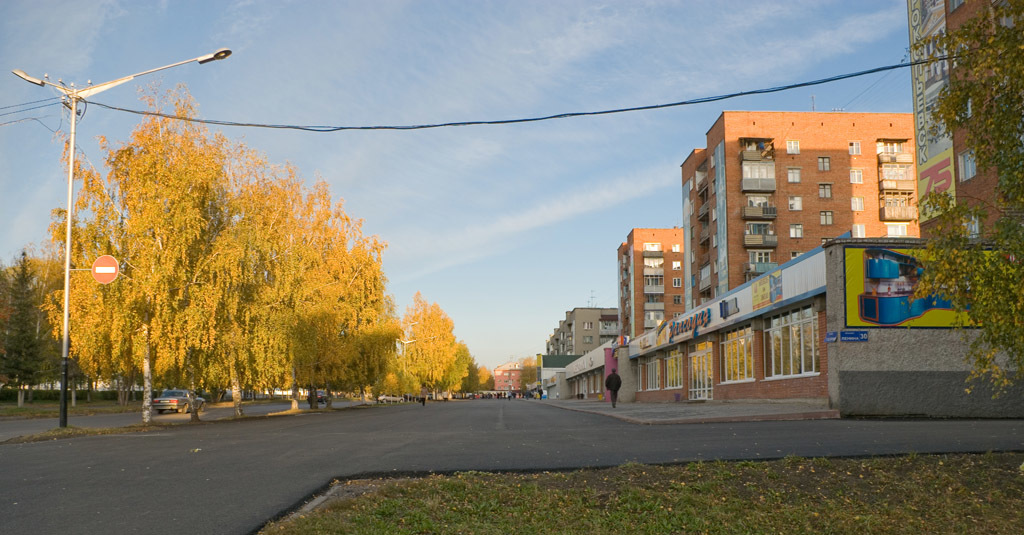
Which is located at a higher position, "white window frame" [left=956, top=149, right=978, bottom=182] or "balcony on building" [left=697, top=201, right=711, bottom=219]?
"balcony on building" [left=697, top=201, right=711, bottom=219]

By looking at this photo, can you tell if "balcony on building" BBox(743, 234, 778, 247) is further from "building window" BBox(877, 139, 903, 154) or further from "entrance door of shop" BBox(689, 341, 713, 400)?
"entrance door of shop" BBox(689, 341, 713, 400)

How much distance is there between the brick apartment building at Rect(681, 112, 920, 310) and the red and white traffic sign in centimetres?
4739

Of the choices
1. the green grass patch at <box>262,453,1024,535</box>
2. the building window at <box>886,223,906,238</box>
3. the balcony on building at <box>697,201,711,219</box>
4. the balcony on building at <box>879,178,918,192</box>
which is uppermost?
the balcony on building at <box>879,178,918,192</box>

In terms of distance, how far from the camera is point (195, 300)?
23.8m

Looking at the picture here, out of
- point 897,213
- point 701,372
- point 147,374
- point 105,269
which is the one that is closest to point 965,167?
point 701,372

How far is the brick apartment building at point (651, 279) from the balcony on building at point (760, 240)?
123 ft

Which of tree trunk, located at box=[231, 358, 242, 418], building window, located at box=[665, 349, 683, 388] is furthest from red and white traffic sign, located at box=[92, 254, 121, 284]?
building window, located at box=[665, 349, 683, 388]

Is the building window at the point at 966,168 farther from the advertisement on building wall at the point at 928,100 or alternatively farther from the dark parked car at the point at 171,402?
the dark parked car at the point at 171,402

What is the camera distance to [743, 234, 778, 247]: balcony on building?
2349 inches

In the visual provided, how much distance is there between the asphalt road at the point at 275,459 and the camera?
6812 mm

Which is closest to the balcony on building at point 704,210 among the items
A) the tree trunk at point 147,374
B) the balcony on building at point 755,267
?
the balcony on building at point 755,267

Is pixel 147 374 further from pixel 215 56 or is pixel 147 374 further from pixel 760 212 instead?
pixel 760 212

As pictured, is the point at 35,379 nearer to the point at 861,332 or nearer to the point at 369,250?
the point at 369,250

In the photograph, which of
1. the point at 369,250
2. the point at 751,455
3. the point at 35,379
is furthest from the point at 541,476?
the point at 35,379
